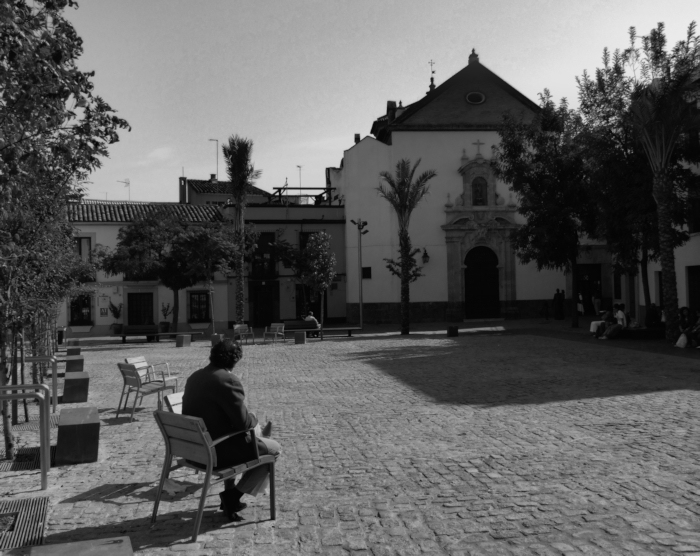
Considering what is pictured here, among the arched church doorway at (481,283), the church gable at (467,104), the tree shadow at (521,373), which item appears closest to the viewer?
the tree shadow at (521,373)

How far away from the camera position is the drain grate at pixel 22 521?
518cm

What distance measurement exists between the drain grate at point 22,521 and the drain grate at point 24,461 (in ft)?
4.98

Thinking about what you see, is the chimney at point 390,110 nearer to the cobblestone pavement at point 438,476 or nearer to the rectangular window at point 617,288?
the rectangular window at point 617,288

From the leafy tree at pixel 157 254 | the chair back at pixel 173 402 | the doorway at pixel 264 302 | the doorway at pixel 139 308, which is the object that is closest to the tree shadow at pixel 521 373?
the chair back at pixel 173 402

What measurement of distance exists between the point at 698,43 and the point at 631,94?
7.50ft

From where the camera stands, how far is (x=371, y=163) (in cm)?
4166

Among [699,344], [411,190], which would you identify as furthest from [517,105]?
[699,344]

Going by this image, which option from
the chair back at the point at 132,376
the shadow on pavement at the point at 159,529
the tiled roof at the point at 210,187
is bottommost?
the shadow on pavement at the point at 159,529

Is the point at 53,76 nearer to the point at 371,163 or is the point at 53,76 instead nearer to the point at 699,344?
the point at 699,344

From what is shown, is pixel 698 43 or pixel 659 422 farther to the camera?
pixel 698 43

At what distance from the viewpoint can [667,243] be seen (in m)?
21.2

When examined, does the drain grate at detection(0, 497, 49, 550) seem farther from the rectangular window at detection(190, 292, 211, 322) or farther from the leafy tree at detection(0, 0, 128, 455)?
the rectangular window at detection(190, 292, 211, 322)

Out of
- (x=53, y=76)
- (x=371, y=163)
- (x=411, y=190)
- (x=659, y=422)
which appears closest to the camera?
(x=53, y=76)

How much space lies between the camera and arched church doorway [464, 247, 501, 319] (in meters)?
41.6
